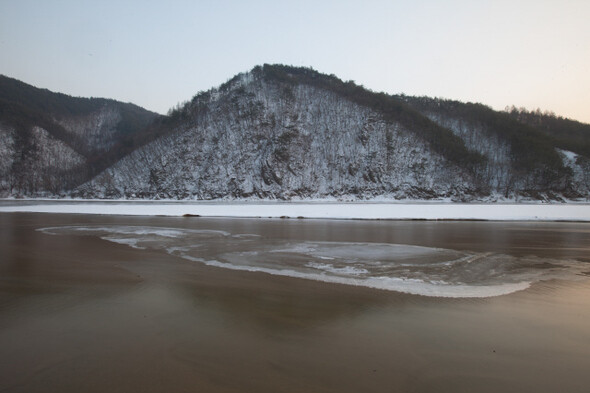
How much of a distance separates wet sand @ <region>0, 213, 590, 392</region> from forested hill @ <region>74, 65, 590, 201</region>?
6591cm

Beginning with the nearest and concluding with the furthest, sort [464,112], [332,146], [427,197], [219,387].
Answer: [219,387] → [427,197] → [332,146] → [464,112]

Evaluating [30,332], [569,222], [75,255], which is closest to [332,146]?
[569,222]

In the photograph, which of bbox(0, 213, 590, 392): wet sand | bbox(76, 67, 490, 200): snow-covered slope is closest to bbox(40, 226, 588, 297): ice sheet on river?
Answer: bbox(0, 213, 590, 392): wet sand

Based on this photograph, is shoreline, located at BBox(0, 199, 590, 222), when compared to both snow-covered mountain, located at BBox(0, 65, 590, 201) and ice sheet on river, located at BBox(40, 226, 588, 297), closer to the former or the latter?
ice sheet on river, located at BBox(40, 226, 588, 297)

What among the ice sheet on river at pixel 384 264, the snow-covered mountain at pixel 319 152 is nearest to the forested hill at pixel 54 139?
the snow-covered mountain at pixel 319 152

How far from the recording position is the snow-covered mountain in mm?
75000

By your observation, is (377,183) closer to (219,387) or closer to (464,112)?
(464,112)

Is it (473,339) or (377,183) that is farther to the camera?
(377,183)

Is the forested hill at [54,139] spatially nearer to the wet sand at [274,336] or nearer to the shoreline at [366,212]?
the shoreline at [366,212]

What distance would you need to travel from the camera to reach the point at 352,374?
378cm

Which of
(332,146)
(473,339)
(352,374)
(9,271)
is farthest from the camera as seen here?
(332,146)

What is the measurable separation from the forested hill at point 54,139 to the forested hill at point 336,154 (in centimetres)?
2213

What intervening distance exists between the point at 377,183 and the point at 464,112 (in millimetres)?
44147

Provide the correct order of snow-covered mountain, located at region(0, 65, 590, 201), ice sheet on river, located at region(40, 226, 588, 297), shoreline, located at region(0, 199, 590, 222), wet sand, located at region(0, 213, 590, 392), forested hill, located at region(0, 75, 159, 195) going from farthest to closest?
forested hill, located at region(0, 75, 159, 195) → snow-covered mountain, located at region(0, 65, 590, 201) → shoreline, located at region(0, 199, 590, 222) → ice sheet on river, located at region(40, 226, 588, 297) → wet sand, located at region(0, 213, 590, 392)
